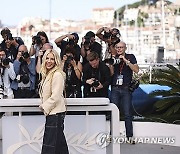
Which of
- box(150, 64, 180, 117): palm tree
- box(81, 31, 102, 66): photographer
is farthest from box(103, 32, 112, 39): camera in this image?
box(150, 64, 180, 117): palm tree

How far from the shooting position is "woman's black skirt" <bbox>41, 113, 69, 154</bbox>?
5852mm

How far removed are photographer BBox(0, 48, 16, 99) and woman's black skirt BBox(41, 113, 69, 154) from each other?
99.0 inches

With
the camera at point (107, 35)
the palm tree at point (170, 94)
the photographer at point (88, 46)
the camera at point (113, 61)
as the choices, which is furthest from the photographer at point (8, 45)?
the palm tree at point (170, 94)

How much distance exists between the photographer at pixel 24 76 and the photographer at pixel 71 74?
0.87m

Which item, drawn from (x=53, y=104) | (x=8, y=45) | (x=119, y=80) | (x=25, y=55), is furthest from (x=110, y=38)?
(x=53, y=104)

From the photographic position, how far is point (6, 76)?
27.5ft

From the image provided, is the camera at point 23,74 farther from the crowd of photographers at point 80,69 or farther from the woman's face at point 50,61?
the woman's face at point 50,61

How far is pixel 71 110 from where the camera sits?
6.05 m

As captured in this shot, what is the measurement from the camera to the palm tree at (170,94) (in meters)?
9.51

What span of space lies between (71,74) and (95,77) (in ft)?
1.30

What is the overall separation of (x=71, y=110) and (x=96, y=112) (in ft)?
1.16

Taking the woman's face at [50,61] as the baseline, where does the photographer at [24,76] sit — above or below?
below

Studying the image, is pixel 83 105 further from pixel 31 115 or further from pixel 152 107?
pixel 152 107

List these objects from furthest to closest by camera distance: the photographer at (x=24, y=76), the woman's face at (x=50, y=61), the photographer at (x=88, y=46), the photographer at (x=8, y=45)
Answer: the photographer at (x=8, y=45) < the photographer at (x=88, y=46) < the photographer at (x=24, y=76) < the woman's face at (x=50, y=61)
